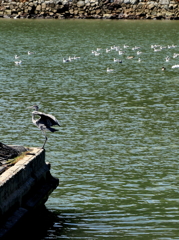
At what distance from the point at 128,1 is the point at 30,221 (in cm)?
7325

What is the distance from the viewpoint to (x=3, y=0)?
289 ft

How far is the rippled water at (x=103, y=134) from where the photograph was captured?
1431 cm

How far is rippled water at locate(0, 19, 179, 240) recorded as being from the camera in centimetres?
1431

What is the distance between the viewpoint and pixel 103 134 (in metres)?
22.3

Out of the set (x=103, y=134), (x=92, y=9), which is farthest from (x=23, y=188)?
(x=92, y=9)

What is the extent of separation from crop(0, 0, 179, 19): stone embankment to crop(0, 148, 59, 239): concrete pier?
2712 inches

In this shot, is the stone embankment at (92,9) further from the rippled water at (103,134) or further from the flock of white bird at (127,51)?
the rippled water at (103,134)

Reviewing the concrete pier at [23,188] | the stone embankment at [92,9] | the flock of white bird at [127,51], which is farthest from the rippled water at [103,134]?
Result: the stone embankment at [92,9]

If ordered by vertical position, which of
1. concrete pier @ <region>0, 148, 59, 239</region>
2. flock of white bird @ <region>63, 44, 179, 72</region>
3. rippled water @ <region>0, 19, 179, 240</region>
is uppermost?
concrete pier @ <region>0, 148, 59, 239</region>

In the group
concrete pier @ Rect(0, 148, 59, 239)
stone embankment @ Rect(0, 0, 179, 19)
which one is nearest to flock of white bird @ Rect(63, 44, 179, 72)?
concrete pier @ Rect(0, 148, 59, 239)

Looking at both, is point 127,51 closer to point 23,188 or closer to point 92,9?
point 92,9

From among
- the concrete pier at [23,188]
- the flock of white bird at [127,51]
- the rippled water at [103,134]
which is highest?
the concrete pier at [23,188]

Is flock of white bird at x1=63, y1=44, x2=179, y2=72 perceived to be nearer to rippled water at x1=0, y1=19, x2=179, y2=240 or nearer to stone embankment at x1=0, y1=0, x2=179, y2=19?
rippled water at x1=0, y1=19, x2=179, y2=240

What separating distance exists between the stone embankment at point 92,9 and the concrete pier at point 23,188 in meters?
68.9
